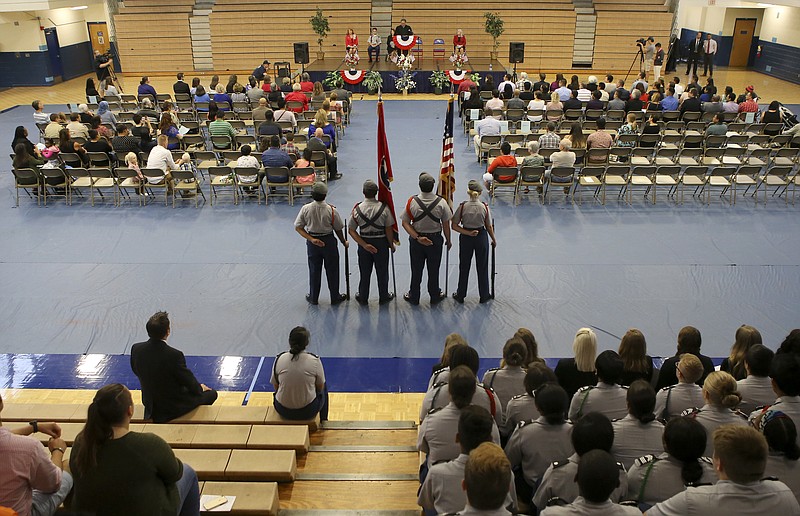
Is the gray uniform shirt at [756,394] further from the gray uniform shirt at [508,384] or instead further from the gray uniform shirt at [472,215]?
the gray uniform shirt at [472,215]

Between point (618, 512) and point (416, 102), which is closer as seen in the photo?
point (618, 512)

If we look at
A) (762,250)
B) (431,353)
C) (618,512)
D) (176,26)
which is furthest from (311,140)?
(176,26)

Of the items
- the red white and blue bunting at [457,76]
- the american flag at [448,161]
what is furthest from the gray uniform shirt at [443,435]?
the red white and blue bunting at [457,76]

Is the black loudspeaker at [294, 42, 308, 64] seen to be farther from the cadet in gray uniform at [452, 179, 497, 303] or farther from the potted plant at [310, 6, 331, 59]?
the cadet in gray uniform at [452, 179, 497, 303]

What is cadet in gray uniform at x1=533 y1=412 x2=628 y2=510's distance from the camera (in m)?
3.41

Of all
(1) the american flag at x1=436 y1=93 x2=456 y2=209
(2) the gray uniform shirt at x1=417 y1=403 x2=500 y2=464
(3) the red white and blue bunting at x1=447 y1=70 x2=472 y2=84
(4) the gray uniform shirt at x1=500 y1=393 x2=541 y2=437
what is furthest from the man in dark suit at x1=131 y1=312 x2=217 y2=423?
(3) the red white and blue bunting at x1=447 y1=70 x2=472 y2=84

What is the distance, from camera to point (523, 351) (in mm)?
4758

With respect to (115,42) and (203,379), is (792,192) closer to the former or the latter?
(203,379)

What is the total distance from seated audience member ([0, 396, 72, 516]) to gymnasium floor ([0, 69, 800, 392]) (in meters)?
3.12

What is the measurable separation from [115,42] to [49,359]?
22498 mm

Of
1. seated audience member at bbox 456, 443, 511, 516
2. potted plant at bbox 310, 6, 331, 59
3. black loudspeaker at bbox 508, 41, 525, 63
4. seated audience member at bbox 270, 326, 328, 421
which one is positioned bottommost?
seated audience member at bbox 270, 326, 328, 421

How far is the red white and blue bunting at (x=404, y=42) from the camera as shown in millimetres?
22672

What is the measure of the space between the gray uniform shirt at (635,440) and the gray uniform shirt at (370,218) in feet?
14.3

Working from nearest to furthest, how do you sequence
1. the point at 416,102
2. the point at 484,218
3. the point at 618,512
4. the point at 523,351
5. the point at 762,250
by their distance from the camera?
the point at 618,512 → the point at 523,351 → the point at 484,218 → the point at 762,250 → the point at 416,102
